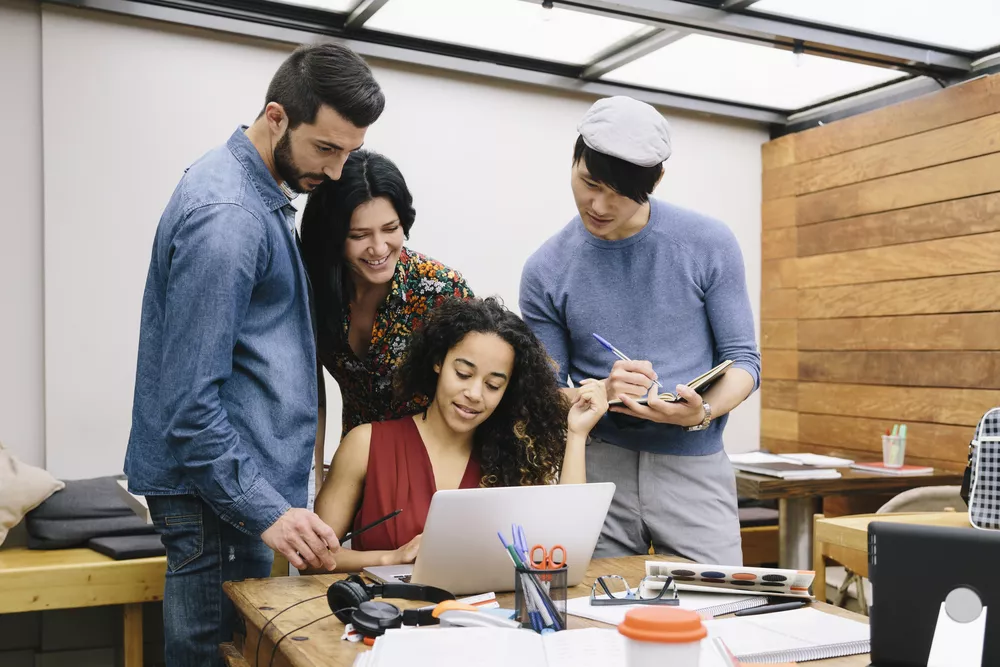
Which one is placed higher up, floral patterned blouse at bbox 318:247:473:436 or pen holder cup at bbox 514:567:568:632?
floral patterned blouse at bbox 318:247:473:436

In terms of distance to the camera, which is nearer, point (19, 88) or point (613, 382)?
point (613, 382)

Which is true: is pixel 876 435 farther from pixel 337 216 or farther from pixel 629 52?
pixel 337 216

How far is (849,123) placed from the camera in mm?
4082

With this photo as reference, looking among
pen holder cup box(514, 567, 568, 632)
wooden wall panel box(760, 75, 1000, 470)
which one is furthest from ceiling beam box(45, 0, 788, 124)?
pen holder cup box(514, 567, 568, 632)

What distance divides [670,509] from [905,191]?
2.44 metres

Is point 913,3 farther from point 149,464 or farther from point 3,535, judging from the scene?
point 3,535

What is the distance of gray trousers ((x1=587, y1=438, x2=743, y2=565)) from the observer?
193 centimetres

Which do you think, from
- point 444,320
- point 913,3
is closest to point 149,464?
point 444,320

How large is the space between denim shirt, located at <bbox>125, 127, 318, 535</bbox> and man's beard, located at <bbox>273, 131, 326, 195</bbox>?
34 millimetres

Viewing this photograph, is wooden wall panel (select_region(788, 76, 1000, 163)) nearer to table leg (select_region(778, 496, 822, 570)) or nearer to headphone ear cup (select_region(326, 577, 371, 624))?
table leg (select_region(778, 496, 822, 570))

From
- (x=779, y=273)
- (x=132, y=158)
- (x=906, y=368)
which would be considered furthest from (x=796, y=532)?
(x=132, y=158)

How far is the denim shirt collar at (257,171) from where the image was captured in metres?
1.67

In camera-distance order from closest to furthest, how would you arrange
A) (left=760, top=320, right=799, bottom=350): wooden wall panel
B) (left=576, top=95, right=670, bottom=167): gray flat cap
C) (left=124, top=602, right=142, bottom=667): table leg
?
(left=576, top=95, right=670, bottom=167): gray flat cap
(left=124, top=602, right=142, bottom=667): table leg
(left=760, top=320, right=799, bottom=350): wooden wall panel

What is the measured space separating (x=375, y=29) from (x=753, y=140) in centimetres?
206
